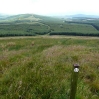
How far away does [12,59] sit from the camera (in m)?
9.71

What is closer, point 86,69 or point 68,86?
point 68,86

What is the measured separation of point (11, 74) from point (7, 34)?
7429 centimetres

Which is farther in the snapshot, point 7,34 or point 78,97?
point 7,34

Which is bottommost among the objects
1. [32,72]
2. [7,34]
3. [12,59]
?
[7,34]

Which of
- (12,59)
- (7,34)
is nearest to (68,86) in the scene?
(12,59)

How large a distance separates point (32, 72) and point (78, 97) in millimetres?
1772

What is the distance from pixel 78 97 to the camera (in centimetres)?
528

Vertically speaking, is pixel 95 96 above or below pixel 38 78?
below

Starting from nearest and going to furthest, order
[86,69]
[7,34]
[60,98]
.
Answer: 1. [60,98]
2. [86,69]
3. [7,34]

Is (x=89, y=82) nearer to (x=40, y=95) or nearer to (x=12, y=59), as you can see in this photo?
(x=40, y=95)

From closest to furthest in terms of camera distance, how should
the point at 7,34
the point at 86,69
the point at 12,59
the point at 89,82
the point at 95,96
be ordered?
the point at 95,96 → the point at 89,82 → the point at 86,69 → the point at 12,59 → the point at 7,34

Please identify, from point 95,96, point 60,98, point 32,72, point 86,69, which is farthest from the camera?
point 86,69

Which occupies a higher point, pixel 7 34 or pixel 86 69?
pixel 86 69

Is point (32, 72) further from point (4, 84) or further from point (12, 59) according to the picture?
point (12, 59)
